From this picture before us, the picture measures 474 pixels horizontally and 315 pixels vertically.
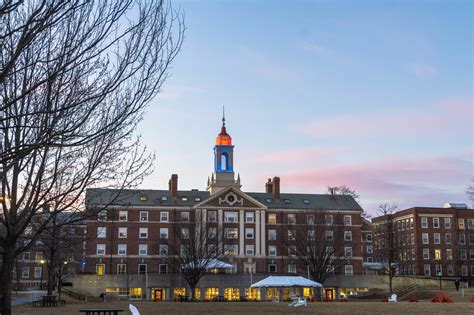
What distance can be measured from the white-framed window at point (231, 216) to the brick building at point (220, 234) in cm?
14

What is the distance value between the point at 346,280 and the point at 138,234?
1111 inches

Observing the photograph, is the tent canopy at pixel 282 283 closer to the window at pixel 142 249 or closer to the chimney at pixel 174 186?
the window at pixel 142 249

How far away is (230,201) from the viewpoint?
257ft

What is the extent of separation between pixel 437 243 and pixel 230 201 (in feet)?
113

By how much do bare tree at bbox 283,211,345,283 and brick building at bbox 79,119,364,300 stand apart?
1.11 feet

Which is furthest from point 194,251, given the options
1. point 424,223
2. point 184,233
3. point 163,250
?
point 424,223

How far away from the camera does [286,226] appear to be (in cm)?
7950

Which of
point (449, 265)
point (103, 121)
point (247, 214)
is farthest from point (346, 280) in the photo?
point (103, 121)

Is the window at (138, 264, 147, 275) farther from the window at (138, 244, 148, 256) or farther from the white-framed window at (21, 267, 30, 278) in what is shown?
the white-framed window at (21, 267, 30, 278)

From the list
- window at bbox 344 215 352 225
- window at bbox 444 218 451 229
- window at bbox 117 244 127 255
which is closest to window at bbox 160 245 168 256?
A: window at bbox 117 244 127 255

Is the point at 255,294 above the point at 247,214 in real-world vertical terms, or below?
below

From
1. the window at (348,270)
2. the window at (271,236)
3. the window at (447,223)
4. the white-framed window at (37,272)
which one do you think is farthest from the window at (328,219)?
the white-framed window at (37,272)

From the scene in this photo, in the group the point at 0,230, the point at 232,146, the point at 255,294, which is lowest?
the point at 255,294

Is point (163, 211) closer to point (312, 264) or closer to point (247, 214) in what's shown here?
point (247, 214)
